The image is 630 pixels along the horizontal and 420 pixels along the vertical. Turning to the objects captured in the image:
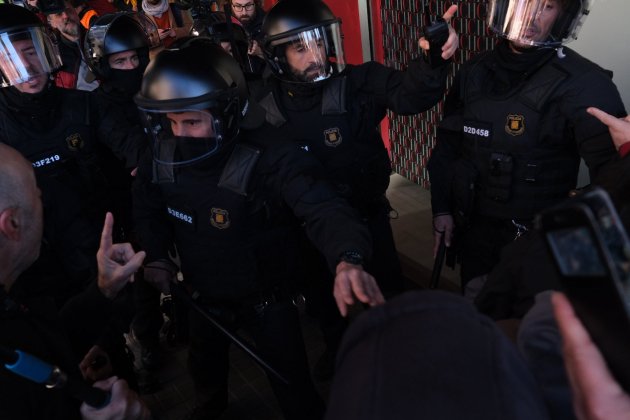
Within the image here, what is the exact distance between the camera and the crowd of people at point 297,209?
0.53 m

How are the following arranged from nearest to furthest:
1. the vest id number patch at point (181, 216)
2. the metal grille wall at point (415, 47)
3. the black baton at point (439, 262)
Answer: the vest id number patch at point (181, 216)
the black baton at point (439, 262)
the metal grille wall at point (415, 47)

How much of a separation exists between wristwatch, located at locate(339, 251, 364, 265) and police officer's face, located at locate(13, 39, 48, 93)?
6.50 ft

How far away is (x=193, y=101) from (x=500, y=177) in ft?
4.15

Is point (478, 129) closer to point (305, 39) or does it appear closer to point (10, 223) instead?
point (305, 39)

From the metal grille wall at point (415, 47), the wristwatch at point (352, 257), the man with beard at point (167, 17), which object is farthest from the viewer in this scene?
the man with beard at point (167, 17)

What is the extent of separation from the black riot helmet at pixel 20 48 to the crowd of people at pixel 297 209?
10mm

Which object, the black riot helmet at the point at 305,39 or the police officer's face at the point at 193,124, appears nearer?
the police officer's face at the point at 193,124

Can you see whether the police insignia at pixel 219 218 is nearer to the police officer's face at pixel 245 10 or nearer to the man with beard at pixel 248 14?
the man with beard at pixel 248 14

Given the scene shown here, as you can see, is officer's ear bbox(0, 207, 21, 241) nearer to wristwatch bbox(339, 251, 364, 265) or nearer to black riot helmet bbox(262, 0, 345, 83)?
wristwatch bbox(339, 251, 364, 265)

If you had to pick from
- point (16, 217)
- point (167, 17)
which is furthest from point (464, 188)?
point (167, 17)

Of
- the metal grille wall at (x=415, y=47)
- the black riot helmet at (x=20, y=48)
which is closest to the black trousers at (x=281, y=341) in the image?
the black riot helmet at (x=20, y=48)

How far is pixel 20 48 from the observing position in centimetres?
259

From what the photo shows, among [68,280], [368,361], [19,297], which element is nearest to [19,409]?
[19,297]

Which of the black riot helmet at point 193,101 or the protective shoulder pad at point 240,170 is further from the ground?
the black riot helmet at point 193,101
